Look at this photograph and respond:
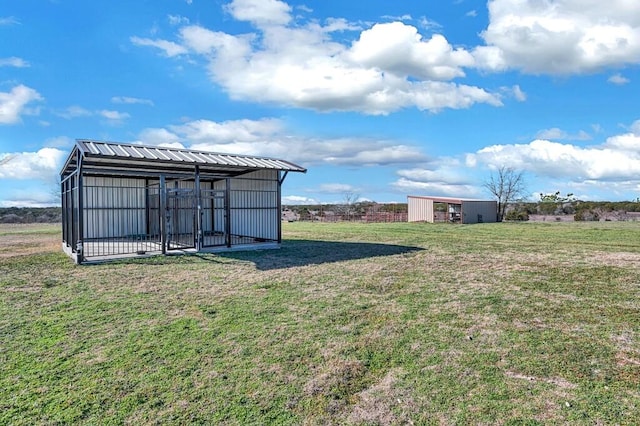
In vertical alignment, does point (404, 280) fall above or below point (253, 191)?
below

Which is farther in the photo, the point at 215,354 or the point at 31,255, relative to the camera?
the point at 31,255

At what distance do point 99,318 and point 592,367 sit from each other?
17.0 ft

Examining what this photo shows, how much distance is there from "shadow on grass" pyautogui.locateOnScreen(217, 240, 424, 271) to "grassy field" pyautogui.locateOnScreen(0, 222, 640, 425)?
151cm

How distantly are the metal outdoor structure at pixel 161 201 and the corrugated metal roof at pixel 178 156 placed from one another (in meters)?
0.02

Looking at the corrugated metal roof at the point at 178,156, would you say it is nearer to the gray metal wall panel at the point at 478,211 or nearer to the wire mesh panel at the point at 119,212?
the wire mesh panel at the point at 119,212

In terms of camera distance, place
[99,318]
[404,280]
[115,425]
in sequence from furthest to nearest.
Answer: [404,280], [99,318], [115,425]

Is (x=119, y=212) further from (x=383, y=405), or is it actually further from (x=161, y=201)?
(x=383, y=405)

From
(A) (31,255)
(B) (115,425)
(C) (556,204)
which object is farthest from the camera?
(C) (556,204)

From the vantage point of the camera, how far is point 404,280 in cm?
708

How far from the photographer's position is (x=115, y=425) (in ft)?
8.73

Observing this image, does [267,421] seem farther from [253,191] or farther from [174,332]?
[253,191]

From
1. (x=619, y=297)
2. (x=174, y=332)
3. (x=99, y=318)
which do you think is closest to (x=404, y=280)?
(x=619, y=297)

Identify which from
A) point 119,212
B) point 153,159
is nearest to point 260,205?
point 153,159

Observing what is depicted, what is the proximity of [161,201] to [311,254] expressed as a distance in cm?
408
